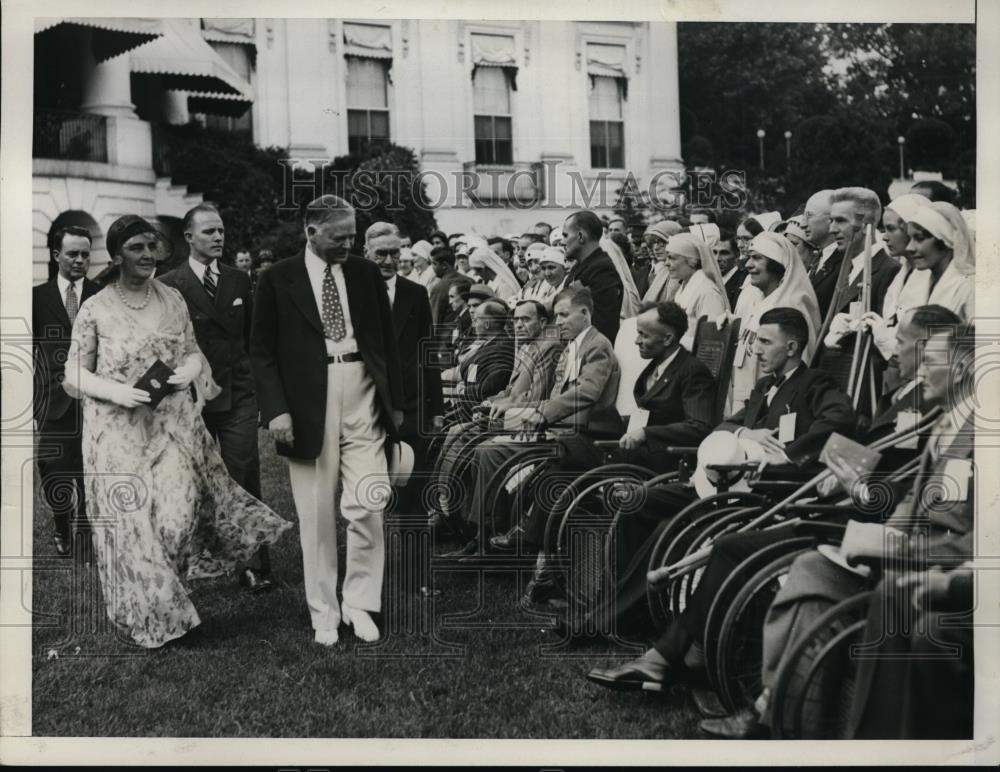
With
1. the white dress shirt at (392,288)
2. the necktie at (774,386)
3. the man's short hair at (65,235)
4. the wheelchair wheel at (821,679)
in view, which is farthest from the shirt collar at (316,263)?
the wheelchair wheel at (821,679)

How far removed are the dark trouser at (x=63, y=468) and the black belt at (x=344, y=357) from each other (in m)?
1.17

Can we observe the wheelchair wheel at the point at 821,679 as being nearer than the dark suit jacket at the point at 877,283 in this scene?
Yes

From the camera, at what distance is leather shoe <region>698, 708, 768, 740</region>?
5.50 meters

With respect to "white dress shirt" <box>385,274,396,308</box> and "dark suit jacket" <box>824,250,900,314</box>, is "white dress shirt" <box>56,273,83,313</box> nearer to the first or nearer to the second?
"white dress shirt" <box>385,274,396,308</box>

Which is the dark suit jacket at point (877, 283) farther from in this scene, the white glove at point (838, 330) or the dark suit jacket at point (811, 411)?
the dark suit jacket at point (811, 411)

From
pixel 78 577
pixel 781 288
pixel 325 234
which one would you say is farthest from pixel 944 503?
pixel 78 577

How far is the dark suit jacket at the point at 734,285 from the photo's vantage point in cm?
A: 641

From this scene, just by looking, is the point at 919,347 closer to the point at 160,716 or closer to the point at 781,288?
the point at 781,288

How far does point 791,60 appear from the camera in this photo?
6.26 metres

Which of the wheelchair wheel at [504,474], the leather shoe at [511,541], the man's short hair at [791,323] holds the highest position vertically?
the man's short hair at [791,323]

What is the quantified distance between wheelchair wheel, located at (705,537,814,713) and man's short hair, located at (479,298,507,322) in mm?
2009

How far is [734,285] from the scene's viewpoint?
6.45 meters

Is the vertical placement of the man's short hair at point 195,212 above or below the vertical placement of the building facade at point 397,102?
below

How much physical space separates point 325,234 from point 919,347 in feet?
8.68
